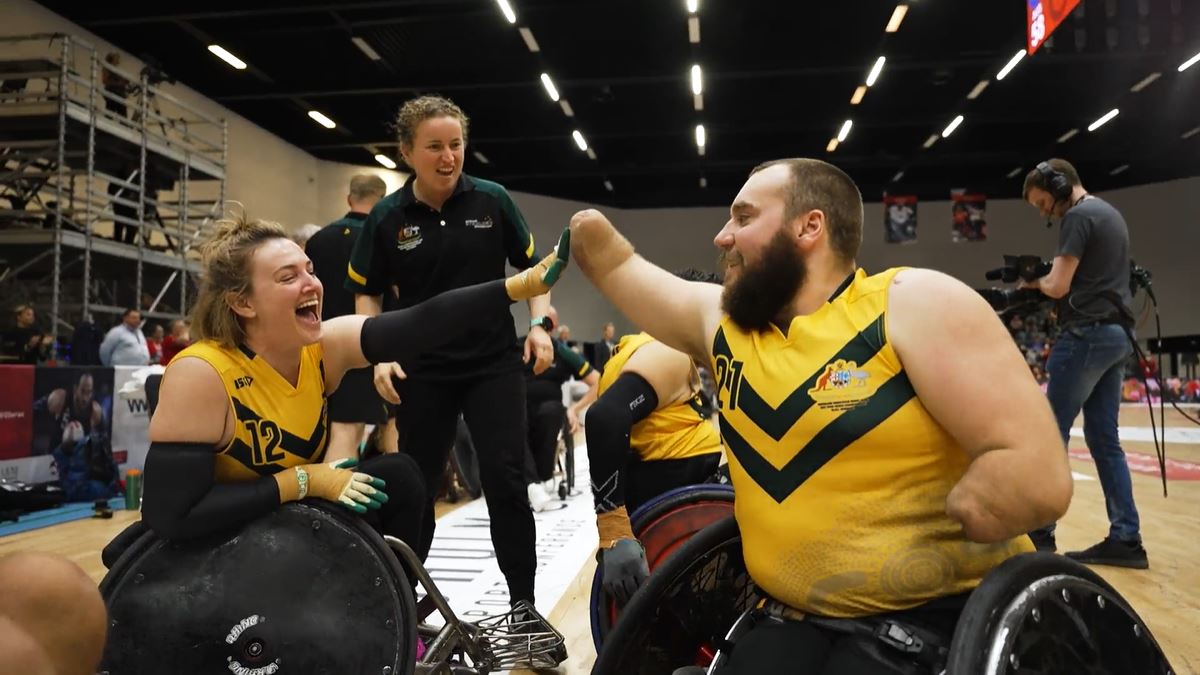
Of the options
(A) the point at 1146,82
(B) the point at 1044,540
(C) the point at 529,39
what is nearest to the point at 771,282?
(B) the point at 1044,540

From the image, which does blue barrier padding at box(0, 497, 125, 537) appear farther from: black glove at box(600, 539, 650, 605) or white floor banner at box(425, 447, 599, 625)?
black glove at box(600, 539, 650, 605)

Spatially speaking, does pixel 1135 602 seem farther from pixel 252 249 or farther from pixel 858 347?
pixel 252 249

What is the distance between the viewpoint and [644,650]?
4.96 feet

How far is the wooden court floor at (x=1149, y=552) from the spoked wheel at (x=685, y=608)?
1.18 m

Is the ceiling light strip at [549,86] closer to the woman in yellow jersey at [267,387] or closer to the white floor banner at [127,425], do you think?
the white floor banner at [127,425]

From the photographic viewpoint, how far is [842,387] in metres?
1.41

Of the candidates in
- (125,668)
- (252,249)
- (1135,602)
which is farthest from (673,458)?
(1135,602)

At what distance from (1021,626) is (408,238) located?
7.77ft

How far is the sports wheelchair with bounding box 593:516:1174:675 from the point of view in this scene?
43.0 inches

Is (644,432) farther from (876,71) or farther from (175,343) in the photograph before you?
(876,71)

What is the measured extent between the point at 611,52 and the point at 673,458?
1078 centimetres

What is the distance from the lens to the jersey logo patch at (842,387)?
4.59ft

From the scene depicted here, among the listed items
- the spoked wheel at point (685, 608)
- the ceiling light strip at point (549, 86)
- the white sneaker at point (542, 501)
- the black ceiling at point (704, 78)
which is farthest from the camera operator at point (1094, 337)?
the ceiling light strip at point (549, 86)

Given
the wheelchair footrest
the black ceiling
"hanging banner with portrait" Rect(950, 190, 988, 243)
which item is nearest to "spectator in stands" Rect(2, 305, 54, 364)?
the black ceiling
